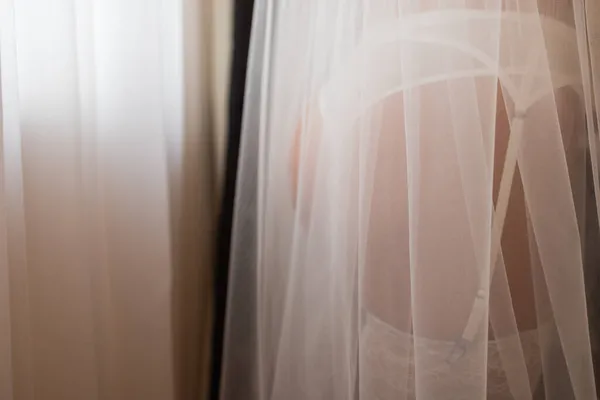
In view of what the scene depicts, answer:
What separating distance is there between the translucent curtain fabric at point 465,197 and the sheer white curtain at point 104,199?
0.27 m

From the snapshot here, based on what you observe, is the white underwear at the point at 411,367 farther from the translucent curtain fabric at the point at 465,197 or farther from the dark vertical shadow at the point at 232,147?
the dark vertical shadow at the point at 232,147

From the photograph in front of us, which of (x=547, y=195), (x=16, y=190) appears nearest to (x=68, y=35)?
(x=16, y=190)

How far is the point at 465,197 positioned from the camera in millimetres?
617

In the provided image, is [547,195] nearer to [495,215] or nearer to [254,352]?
[495,215]

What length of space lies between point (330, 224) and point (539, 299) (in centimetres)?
23

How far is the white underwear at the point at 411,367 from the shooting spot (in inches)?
24.4

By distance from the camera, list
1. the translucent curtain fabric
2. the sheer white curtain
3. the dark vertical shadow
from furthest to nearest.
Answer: the dark vertical shadow → the sheer white curtain → the translucent curtain fabric

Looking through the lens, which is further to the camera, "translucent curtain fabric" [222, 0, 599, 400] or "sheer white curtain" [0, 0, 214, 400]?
"sheer white curtain" [0, 0, 214, 400]

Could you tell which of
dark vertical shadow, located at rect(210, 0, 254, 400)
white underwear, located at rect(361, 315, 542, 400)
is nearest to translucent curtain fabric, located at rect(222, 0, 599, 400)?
white underwear, located at rect(361, 315, 542, 400)

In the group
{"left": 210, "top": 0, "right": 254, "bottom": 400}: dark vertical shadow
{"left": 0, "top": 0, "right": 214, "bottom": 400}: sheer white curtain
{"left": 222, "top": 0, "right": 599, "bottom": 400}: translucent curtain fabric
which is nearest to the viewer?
{"left": 222, "top": 0, "right": 599, "bottom": 400}: translucent curtain fabric

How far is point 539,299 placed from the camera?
63 cm

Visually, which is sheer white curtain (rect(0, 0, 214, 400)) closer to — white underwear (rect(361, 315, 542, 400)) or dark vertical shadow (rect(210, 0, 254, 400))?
dark vertical shadow (rect(210, 0, 254, 400))

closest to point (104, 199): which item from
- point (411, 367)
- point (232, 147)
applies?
point (232, 147)

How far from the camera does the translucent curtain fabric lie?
61cm
